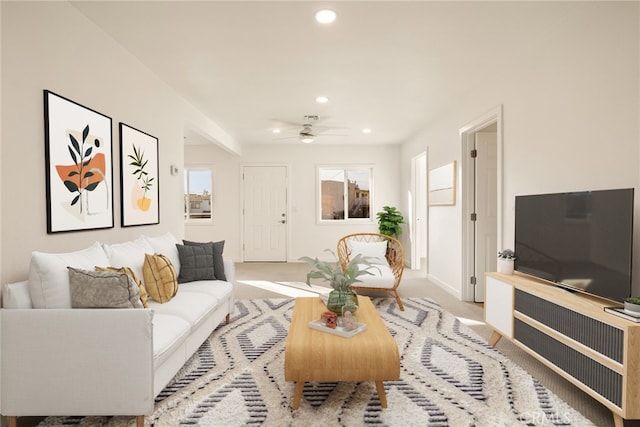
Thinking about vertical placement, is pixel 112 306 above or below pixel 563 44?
below

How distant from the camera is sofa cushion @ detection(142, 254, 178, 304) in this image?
102 inches

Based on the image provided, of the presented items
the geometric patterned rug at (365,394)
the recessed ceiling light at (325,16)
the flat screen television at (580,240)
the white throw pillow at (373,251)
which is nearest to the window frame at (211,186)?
the white throw pillow at (373,251)

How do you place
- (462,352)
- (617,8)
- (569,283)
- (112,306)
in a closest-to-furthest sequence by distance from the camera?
1. (112,306)
2. (617,8)
3. (569,283)
4. (462,352)

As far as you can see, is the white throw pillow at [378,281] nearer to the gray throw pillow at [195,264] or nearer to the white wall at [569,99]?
the white wall at [569,99]

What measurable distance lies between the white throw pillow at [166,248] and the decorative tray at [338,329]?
1.59 m

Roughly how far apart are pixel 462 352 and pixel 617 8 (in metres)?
2.56

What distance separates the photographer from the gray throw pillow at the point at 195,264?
10.6 feet

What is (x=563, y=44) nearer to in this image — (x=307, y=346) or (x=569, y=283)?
(x=569, y=283)

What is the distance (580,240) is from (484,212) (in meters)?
2.12

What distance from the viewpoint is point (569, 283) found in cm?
231

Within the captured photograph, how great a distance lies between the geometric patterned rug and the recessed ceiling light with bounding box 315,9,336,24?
8.21ft

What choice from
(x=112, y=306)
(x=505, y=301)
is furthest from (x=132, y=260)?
(x=505, y=301)

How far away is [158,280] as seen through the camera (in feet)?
8.57

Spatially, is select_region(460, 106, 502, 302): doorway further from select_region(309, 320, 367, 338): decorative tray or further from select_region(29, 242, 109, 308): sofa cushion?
select_region(29, 242, 109, 308): sofa cushion
